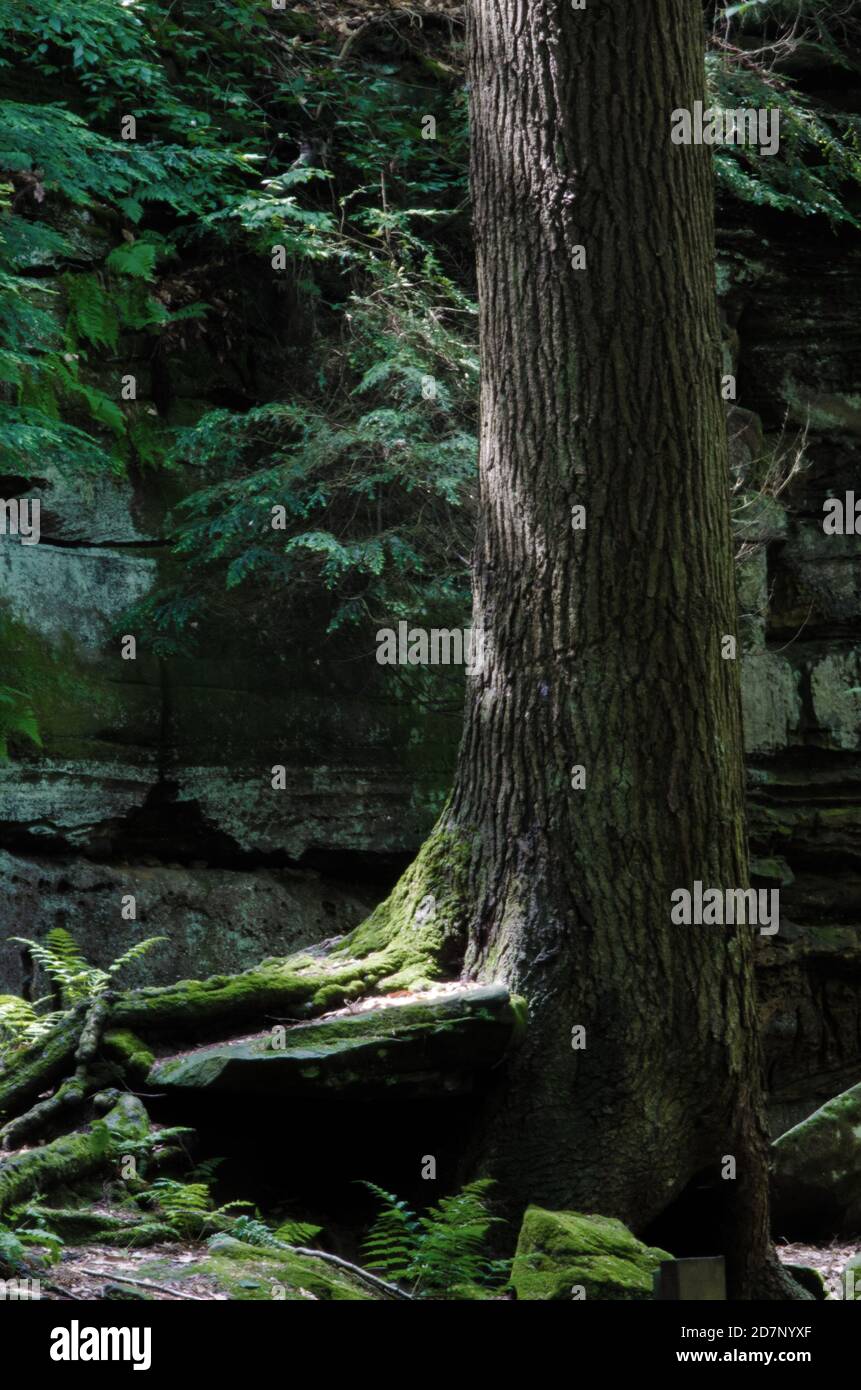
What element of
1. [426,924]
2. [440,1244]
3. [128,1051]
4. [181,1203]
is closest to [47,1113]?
[128,1051]

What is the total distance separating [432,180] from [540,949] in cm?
820

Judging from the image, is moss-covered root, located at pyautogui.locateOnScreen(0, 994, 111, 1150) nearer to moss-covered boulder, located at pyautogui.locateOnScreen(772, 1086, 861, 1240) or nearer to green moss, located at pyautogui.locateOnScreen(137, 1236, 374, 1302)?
green moss, located at pyautogui.locateOnScreen(137, 1236, 374, 1302)

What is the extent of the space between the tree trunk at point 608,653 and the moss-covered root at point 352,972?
0.59ft

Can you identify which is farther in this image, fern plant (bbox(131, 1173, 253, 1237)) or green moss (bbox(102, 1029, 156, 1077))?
green moss (bbox(102, 1029, 156, 1077))

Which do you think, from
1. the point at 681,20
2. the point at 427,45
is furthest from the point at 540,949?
the point at 427,45

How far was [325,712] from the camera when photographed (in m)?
11.5

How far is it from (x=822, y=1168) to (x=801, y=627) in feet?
21.3

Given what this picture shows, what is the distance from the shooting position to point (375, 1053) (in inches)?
230

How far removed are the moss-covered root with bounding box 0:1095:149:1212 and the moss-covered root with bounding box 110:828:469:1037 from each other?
57 cm

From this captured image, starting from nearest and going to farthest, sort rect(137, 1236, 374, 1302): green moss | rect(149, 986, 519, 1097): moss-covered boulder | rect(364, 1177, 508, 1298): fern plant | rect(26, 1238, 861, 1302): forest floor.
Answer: rect(26, 1238, 861, 1302): forest floor < rect(137, 1236, 374, 1302): green moss < rect(364, 1177, 508, 1298): fern plant < rect(149, 986, 519, 1097): moss-covered boulder

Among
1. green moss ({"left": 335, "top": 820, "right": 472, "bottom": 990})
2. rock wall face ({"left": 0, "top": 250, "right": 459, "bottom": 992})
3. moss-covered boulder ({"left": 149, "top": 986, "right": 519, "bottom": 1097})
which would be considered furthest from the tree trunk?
rock wall face ({"left": 0, "top": 250, "right": 459, "bottom": 992})

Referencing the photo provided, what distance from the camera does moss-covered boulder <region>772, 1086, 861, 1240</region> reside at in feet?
25.5

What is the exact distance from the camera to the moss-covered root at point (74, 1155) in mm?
4902

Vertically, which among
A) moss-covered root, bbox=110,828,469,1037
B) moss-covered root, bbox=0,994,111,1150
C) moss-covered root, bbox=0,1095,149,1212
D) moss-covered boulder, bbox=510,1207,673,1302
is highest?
moss-covered root, bbox=110,828,469,1037
